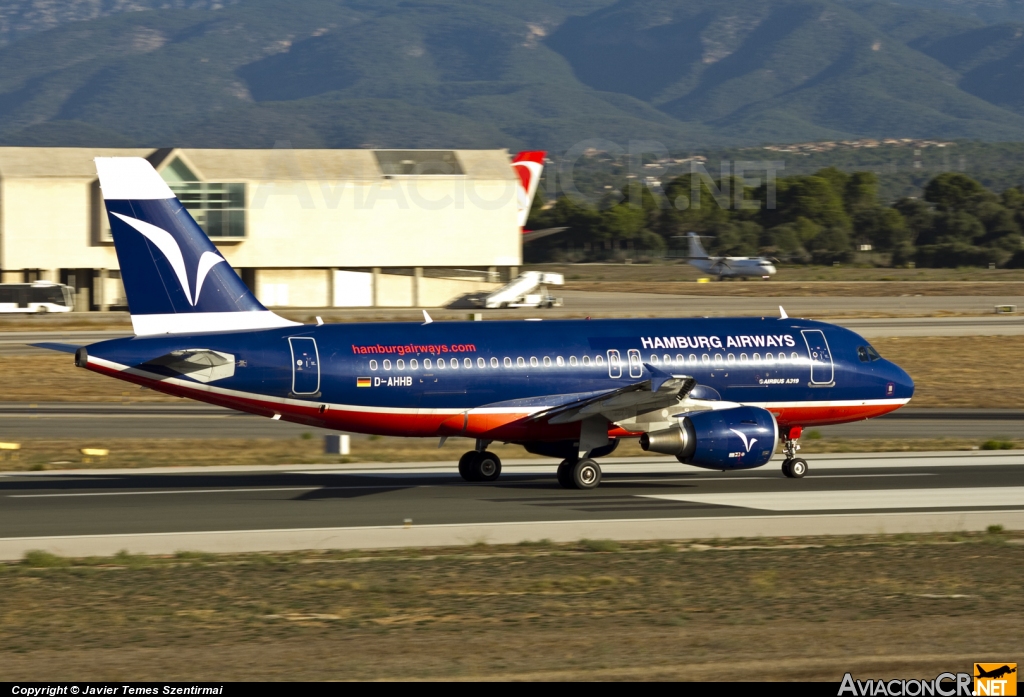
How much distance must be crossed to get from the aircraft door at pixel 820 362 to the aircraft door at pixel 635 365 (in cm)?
471

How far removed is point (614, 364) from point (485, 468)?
425 cm

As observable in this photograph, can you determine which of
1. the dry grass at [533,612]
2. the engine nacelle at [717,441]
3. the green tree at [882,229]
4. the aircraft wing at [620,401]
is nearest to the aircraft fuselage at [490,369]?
the aircraft wing at [620,401]

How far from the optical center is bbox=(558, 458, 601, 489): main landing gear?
3062cm

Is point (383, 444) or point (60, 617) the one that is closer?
point (60, 617)

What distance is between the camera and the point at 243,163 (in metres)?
111

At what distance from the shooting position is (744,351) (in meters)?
32.5

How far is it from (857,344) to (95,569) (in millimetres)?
21015

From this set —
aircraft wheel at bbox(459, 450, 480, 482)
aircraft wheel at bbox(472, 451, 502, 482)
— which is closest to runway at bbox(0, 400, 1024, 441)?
aircraft wheel at bbox(459, 450, 480, 482)

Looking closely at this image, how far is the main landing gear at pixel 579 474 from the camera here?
30.6m

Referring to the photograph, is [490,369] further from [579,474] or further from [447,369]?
[579,474]

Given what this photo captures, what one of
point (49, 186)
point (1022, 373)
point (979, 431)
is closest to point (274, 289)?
point (49, 186)

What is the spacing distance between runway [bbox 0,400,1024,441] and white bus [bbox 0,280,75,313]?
4505cm

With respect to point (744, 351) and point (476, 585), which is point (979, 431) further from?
point (476, 585)

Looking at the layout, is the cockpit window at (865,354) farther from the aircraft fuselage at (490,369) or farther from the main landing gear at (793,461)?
the main landing gear at (793,461)
